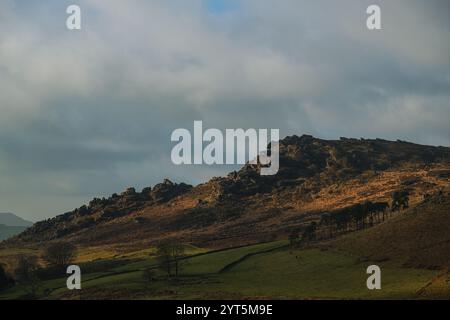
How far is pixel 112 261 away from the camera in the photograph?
176875mm

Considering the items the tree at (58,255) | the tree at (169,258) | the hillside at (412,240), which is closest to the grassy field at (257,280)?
the tree at (169,258)

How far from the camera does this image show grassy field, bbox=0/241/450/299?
95.2m

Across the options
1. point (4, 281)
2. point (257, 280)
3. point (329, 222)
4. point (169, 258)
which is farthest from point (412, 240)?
point (4, 281)

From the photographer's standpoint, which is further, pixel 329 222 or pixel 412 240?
pixel 329 222

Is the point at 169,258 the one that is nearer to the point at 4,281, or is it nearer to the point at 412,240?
the point at 4,281

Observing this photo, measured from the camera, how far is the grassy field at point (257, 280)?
95188mm

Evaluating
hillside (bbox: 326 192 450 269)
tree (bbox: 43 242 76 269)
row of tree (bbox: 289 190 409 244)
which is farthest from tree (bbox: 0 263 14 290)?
hillside (bbox: 326 192 450 269)

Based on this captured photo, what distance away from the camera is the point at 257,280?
116m

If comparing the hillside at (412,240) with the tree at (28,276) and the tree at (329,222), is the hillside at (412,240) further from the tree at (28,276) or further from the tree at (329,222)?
the tree at (28,276)

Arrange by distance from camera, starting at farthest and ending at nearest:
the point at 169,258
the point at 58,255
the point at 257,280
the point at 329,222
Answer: the point at 329,222 < the point at 58,255 < the point at 169,258 < the point at 257,280

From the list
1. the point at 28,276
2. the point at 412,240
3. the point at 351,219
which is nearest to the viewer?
the point at 412,240

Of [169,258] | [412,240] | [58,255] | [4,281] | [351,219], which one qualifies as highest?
[351,219]
